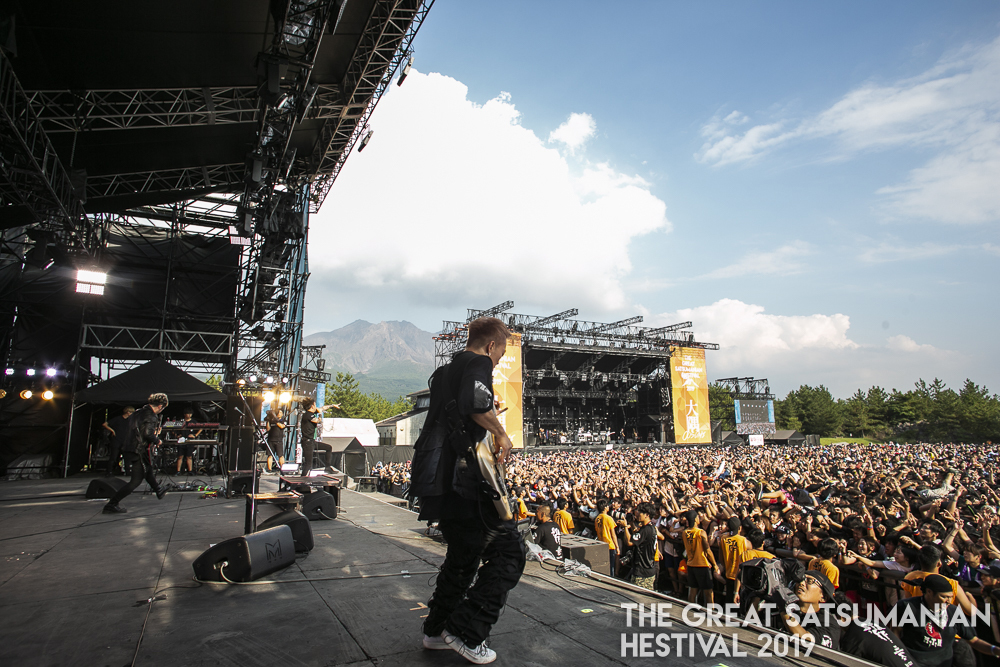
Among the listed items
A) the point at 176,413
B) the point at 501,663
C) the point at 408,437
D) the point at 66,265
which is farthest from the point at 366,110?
the point at 408,437

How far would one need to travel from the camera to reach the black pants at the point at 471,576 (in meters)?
2.26

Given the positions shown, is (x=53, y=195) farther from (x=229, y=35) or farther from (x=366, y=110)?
(x=366, y=110)

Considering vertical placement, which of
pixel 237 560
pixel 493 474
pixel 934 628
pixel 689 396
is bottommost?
pixel 934 628

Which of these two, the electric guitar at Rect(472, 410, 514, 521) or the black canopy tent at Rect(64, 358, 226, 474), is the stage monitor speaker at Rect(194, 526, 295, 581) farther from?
the black canopy tent at Rect(64, 358, 226, 474)

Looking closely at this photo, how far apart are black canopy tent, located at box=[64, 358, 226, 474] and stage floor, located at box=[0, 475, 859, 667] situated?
8461mm

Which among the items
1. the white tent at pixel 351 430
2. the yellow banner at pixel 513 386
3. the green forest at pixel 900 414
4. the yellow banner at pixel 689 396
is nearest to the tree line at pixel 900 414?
the green forest at pixel 900 414

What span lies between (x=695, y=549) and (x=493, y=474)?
4655 mm

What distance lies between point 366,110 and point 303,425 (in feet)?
33.2

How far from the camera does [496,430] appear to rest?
7.63 feet

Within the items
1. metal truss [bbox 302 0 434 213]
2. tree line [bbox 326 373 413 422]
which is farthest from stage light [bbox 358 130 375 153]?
tree line [bbox 326 373 413 422]

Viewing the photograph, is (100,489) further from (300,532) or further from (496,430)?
(496,430)

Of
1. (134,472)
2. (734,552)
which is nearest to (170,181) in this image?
(134,472)

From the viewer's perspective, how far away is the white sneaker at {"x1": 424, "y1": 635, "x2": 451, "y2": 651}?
2346 millimetres

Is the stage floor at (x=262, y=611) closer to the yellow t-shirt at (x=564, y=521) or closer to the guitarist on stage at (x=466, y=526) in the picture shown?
the guitarist on stage at (x=466, y=526)
